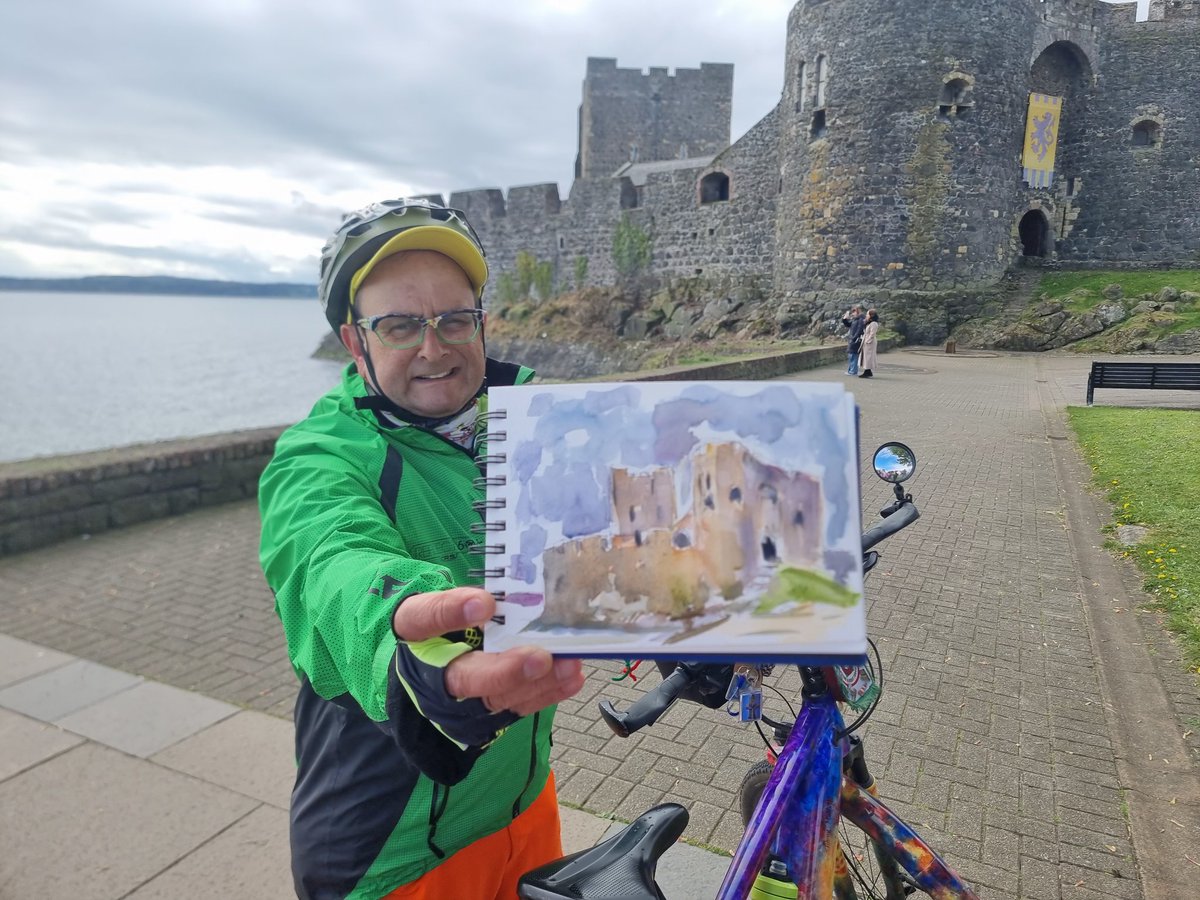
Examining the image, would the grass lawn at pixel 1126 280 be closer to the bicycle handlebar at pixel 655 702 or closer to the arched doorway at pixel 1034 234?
the arched doorway at pixel 1034 234

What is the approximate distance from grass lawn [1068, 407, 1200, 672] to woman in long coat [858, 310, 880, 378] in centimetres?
438

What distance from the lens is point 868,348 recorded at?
→ 1633 cm

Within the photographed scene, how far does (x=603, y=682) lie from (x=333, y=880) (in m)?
3.00

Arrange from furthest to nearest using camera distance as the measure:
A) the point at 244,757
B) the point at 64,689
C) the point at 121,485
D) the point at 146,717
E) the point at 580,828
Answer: the point at 121,485
the point at 64,689
the point at 146,717
the point at 244,757
the point at 580,828

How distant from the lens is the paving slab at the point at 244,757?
3.49 m

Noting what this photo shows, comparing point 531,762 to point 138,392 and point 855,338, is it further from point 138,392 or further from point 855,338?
point 138,392

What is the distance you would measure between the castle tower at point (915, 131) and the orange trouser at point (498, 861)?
24.4 meters

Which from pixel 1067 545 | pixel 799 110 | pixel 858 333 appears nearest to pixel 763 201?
pixel 799 110

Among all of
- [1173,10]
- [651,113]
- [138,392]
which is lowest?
[138,392]

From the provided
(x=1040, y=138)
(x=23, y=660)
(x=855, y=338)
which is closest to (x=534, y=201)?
(x=1040, y=138)

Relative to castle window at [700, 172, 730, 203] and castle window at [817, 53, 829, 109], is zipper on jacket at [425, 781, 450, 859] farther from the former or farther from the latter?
castle window at [700, 172, 730, 203]

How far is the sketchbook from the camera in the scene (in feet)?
3.74

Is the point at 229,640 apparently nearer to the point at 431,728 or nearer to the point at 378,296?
the point at 378,296

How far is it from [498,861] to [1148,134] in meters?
32.3
